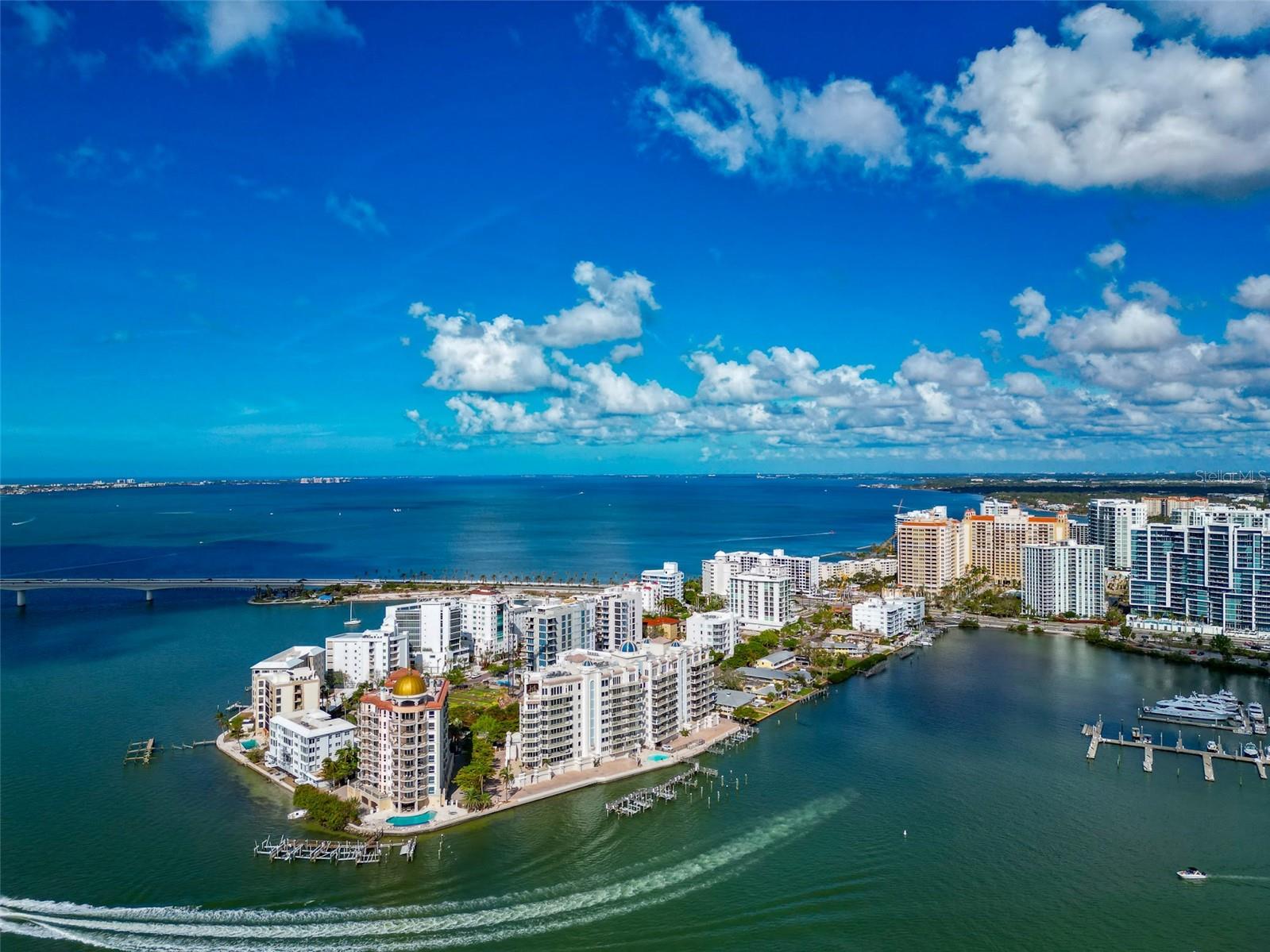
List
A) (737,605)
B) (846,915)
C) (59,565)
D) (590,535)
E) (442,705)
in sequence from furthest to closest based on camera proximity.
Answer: (590,535) → (59,565) → (737,605) → (442,705) → (846,915)

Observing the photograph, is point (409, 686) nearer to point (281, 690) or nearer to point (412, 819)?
point (412, 819)

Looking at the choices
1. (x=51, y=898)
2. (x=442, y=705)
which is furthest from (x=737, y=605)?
(x=51, y=898)

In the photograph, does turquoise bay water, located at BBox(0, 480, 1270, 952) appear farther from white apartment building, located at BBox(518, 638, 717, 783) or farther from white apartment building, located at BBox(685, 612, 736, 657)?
white apartment building, located at BBox(685, 612, 736, 657)

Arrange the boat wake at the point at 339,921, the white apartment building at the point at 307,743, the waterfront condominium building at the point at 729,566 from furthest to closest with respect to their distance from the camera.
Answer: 1. the waterfront condominium building at the point at 729,566
2. the white apartment building at the point at 307,743
3. the boat wake at the point at 339,921

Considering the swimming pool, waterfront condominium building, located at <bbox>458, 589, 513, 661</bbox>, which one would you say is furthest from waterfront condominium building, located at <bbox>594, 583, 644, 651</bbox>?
the swimming pool

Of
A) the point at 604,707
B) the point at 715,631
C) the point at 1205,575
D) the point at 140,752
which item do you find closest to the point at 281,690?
the point at 140,752

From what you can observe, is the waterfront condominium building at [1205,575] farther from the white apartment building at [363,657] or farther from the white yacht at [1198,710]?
the white apartment building at [363,657]

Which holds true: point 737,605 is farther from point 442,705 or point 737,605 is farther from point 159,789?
point 159,789

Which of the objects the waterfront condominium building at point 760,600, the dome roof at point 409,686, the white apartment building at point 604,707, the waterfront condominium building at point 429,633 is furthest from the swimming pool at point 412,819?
the waterfront condominium building at point 760,600
